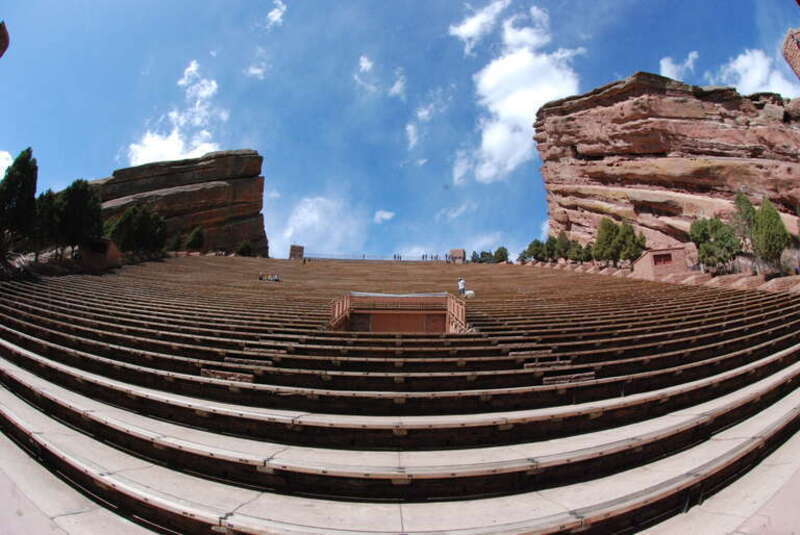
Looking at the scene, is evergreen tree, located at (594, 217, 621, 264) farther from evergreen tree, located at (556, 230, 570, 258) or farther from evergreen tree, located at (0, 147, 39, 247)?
evergreen tree, located at (0, 147, 39, 247)

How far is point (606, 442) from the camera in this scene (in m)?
3.83

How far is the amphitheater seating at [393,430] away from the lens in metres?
3.01

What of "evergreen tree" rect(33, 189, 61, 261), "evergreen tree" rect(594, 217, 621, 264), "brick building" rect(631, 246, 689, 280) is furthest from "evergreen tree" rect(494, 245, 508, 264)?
"evergreen tree" rect(33, 189, 61, 261)

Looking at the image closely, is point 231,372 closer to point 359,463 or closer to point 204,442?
point 204,442

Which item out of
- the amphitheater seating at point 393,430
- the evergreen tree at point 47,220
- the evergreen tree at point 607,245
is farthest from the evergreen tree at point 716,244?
the evergreen tree at point 47,220

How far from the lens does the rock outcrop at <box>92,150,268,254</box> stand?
60.5 meters

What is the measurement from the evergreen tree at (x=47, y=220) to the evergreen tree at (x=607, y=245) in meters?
49.1

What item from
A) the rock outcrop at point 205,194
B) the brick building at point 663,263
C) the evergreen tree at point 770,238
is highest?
the rock outcrop at point 205,194

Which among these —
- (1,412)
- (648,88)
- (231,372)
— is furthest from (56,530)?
(648,88)

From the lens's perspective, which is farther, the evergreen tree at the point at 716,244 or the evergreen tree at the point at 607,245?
the evergreen tree at the point at 607,245

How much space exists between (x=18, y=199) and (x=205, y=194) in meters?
46.0

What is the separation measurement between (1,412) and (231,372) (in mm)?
3003

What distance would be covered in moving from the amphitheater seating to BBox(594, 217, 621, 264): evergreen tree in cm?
3114

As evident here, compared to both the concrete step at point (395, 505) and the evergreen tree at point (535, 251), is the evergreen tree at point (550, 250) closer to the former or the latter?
the evergreen tree at point (535, 251)
